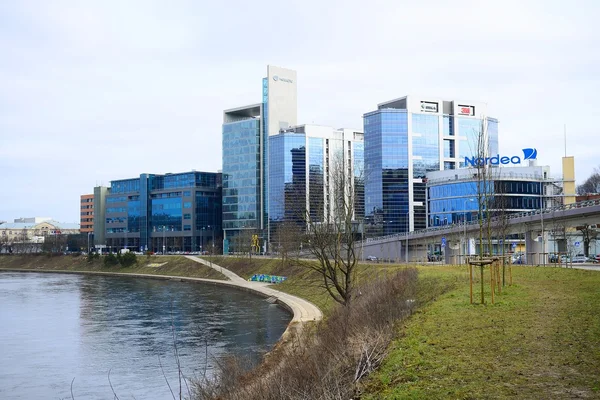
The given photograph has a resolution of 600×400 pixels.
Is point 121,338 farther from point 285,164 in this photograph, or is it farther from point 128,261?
point 285,164

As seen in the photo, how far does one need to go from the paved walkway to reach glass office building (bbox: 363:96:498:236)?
151 ft

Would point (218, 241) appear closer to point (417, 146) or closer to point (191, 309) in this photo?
point (417, 146)

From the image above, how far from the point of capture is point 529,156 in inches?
4847

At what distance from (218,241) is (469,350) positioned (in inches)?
6362

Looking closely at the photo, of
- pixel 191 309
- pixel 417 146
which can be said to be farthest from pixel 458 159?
pixel 191 309

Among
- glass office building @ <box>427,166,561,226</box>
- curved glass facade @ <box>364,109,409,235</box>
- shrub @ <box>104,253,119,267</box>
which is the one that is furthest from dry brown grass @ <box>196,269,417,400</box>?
shrub @ <box>104,253,119,267</box>

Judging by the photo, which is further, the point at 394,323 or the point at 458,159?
the point at 458,159

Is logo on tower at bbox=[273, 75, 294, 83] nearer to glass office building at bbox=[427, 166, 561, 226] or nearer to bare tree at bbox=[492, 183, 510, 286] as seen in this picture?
glass office building at bbox=[427, 166, 561, 226]

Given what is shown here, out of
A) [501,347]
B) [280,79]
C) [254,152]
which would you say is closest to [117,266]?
[254,152]

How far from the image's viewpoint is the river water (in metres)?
30.5

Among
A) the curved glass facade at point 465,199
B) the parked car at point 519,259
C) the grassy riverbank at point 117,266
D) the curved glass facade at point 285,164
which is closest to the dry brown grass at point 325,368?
the parked car at point 519,259

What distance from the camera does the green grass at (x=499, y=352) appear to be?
13359 mm

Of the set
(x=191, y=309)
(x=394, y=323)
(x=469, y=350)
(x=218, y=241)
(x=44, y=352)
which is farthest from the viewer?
(x=218, y=241)

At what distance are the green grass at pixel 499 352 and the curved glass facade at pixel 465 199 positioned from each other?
97.6 m
